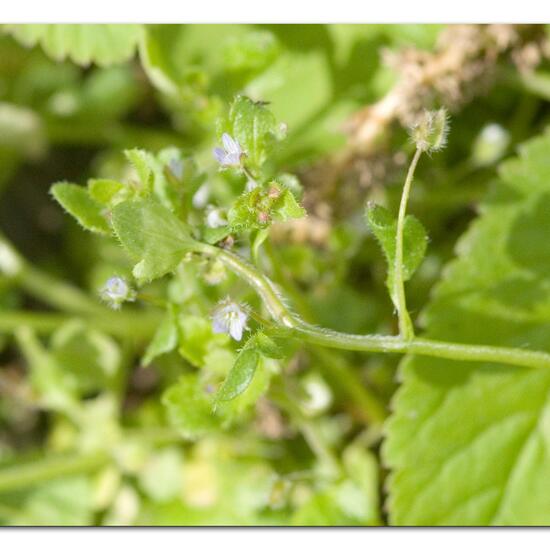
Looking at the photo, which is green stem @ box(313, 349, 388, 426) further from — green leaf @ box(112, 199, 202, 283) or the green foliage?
green leaf @ box(112, 199, 202, 283)

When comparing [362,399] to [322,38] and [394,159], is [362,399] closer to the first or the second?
[394,159]

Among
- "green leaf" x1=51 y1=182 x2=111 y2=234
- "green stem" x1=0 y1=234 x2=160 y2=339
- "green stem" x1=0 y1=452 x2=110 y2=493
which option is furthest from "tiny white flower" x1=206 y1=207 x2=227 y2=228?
"green stem" x1=0 y1=452 x2=110 y2=493

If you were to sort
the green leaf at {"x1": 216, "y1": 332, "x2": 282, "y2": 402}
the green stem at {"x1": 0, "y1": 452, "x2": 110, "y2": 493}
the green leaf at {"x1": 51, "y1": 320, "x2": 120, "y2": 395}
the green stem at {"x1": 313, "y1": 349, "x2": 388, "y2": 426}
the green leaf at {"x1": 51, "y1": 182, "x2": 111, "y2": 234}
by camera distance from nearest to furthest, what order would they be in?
the green leaf at {"x1": 216, "y1": 332, "x2": 282, "y2": 402} < the green leaf at {"x1": 51, "y1": 182, "x2": 111, "y2": 234} < the green stem at {"x1": 313, "y1": 349, "x2": 388, "y2": 426} < the green stem at {"x1": 0, "y1": 452, "x2": 110, "y2": 493} < the green leaf at {"x1": 51, "y1": 320, "x2": 120, "y2": 395}

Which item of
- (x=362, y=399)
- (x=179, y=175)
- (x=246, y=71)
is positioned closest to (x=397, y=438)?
(x=362, y=399)

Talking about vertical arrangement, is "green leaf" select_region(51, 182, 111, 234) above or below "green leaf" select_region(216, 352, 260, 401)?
above

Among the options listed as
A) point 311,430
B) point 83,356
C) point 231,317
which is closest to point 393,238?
point 231,317

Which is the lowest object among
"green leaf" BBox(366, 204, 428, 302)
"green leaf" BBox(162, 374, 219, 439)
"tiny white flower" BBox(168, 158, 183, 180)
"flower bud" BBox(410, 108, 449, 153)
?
"green leaf" BBox(162, 374, 219, 439)
